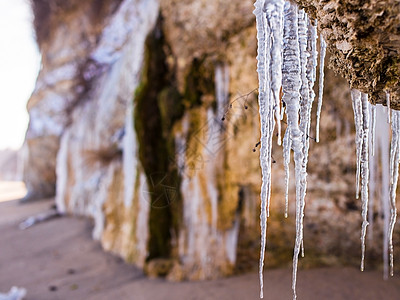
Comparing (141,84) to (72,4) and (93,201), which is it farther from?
(72,4)

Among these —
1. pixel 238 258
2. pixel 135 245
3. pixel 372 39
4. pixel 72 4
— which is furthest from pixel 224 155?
pixel 72 4

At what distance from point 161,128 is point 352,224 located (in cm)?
327

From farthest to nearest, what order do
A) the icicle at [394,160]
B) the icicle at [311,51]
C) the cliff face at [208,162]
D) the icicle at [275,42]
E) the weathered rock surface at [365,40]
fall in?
1. the cliff face at [208,162]
2. the icicle at [394,160]
3. the icicle at [311,51]
4. the icicle at [275,42]
5. the weathered rock surface at [365,40]

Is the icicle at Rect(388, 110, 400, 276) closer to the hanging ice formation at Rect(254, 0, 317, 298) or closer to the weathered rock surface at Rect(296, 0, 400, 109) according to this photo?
the weathered rock surface at Rect(296, 0, 400, 109)

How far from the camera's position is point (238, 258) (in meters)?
4.32

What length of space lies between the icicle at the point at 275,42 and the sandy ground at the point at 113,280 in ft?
9.92

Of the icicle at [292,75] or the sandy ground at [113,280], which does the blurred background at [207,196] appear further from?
the icicle at [292,75]

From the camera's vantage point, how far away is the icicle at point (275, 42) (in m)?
1.42

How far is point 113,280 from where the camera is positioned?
4488 millimetres

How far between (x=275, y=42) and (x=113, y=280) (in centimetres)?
438

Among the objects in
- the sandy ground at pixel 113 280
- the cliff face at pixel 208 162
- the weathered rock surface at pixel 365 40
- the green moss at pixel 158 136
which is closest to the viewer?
the weathered rock surface at pixel 365 40

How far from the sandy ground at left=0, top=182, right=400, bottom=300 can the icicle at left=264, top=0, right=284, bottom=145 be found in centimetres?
302

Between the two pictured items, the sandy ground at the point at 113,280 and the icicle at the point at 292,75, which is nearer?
the icicle at the point at 292,75

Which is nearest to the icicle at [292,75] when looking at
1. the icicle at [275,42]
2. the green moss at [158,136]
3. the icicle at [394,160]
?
the icicle at [275,42]
